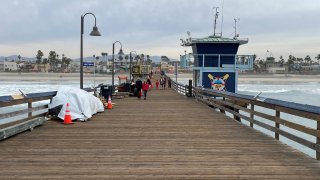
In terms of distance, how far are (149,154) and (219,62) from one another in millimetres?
26077

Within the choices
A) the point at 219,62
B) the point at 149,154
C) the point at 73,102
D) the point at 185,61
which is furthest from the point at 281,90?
the point at 149,154

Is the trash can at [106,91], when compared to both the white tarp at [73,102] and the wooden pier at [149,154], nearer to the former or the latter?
the white tarp at [73,102]

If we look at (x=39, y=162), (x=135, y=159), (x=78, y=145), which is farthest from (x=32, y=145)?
(x=135, y=159)

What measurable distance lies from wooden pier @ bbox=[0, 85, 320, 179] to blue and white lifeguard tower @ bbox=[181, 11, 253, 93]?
21.2m

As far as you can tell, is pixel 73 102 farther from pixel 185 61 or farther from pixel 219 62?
pixel 185 61

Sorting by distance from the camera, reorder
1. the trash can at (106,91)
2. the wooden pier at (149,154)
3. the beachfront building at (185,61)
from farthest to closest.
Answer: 1. the beachfront building at (185,61)
2. the trash can at (106,91)
3. the wooden pier at (149,154)

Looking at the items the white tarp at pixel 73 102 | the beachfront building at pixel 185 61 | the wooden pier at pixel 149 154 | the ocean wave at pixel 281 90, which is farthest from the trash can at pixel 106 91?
the ocean wave at pixel 281 90

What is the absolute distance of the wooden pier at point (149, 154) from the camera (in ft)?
22.8

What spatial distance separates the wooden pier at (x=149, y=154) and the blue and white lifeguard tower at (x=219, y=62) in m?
21.2

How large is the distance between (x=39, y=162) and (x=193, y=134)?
15.8 ft

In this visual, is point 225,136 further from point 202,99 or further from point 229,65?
point 229,65

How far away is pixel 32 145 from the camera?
949 cm

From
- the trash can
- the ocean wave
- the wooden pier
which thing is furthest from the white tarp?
the ocean wave

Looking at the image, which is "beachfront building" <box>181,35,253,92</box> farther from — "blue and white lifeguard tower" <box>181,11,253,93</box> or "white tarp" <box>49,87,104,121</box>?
"white tarp" <box>49,87,104,121</box>
